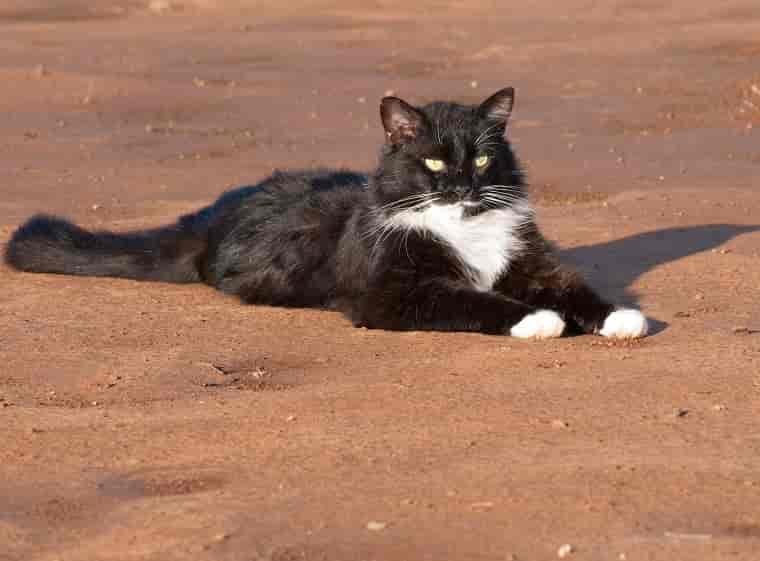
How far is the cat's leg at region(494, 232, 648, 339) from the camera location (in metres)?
6.45

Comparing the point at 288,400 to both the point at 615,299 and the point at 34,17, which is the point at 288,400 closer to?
the point at 615,299

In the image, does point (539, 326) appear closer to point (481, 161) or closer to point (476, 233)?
point (476, 233)

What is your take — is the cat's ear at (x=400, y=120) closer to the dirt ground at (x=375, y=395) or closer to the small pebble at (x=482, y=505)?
the dirt ground at (x=375, y=395)

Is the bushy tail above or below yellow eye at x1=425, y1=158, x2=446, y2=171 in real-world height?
below

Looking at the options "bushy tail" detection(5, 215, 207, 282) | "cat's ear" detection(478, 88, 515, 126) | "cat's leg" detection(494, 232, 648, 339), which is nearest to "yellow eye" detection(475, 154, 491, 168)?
"cat's ear" detection(478, 88, 515, 126)

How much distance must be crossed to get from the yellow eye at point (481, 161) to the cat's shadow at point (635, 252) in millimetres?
973

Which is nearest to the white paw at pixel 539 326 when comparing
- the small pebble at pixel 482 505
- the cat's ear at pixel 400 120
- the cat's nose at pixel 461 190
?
the cat's nose at pixel 461 190

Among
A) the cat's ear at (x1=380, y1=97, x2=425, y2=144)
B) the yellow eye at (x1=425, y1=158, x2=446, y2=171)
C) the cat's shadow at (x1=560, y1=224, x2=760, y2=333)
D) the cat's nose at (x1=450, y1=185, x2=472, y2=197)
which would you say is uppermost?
the cat's ear at (x1=380, y1=97, x2=425, y2=144)

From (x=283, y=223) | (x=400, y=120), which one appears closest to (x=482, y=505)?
(x=400, y=120)

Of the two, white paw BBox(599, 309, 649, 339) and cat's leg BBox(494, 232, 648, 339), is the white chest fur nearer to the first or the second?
cat's leg BBox(494, 232, 648, 339)

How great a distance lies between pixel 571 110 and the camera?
15180 mm

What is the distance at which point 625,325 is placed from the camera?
6.43m

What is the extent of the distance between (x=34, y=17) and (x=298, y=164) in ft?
40.4

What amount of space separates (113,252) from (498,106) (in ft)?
7.17
